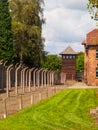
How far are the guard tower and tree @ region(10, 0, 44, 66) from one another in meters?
42.8

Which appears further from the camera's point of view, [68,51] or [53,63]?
[53,63]

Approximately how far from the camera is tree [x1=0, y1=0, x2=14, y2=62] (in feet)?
243

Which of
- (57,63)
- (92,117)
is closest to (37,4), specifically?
(92,117)

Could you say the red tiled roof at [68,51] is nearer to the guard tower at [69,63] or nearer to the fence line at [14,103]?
the guard tower at [69,63]

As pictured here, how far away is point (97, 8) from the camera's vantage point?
103ft

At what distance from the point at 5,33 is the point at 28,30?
6.43 metres

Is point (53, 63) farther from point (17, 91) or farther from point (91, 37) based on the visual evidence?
point (17, 91)

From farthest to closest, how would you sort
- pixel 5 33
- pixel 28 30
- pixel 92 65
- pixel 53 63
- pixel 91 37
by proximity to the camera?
pixel 53 63, pixel 91 37, pixel 92 65, pixel 28 30, pixel 5 33

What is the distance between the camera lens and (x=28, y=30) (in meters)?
81.2

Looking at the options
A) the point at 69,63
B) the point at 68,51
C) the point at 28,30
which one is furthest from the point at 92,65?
the point at 68,51

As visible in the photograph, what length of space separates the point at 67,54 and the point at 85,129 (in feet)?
374

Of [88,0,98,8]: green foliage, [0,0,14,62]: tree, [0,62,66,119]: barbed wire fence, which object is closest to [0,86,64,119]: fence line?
[0,62,66,119]: barbed wire fence

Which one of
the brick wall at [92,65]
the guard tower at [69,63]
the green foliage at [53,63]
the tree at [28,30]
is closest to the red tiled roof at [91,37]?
the brick wall at [92,65]

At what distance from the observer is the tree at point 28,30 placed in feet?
265
